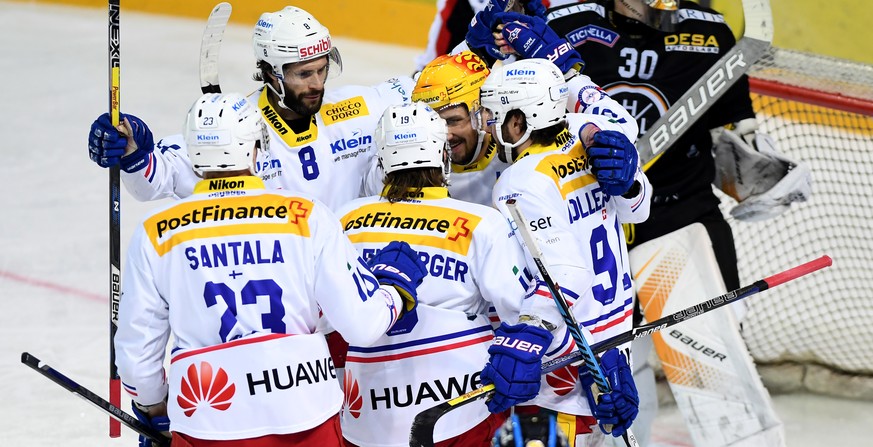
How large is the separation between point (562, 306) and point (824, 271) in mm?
2784

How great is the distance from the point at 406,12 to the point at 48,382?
4540 millimetres

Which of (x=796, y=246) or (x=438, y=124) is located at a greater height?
(x=438, y=124)

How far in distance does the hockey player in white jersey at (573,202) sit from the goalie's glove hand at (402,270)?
28 centimetres

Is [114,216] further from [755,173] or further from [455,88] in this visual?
[755,173]

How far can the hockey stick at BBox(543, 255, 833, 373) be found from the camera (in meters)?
2.83

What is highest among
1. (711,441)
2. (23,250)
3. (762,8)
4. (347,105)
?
(762,8)

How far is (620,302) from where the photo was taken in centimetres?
303

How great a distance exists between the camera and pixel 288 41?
10.7ft

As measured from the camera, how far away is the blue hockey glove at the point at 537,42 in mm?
3303

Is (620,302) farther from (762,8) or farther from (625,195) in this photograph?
(762,8)

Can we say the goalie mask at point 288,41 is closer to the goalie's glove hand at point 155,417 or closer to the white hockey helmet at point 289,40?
the white hockey helmet at point 289,40

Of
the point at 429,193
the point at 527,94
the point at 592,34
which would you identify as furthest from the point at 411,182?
the point at 592,34

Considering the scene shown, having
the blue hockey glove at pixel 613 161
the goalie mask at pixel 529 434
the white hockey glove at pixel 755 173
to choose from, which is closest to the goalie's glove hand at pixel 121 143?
the blue hockey glove at pixel 613 161

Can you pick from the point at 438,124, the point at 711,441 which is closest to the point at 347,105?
the point at 438,124
